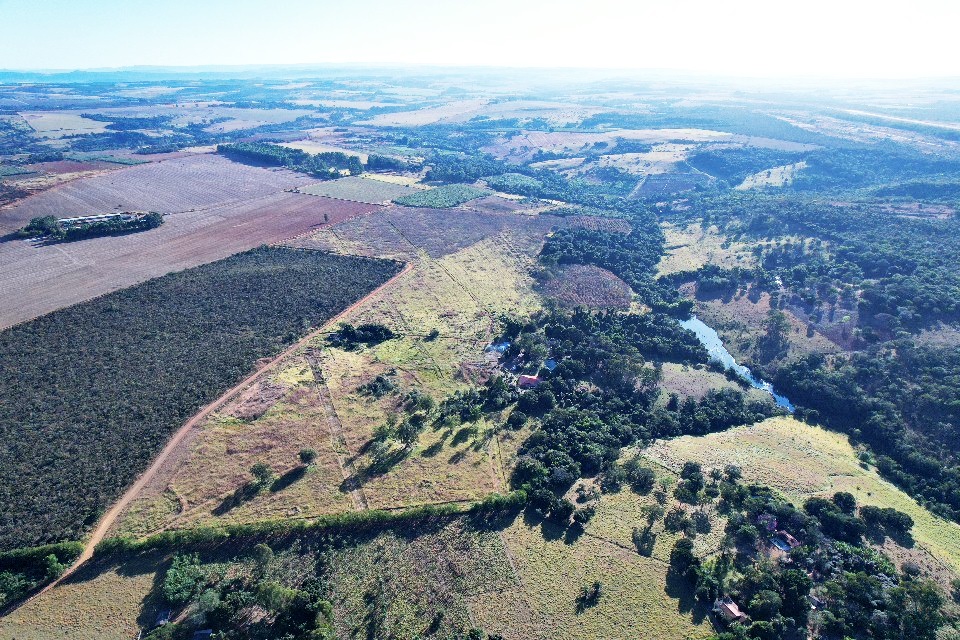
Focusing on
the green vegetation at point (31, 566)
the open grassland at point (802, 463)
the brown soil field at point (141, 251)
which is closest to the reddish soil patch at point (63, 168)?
the brown soil field at point (141, 251)

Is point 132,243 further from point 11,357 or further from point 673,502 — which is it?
point 673,502

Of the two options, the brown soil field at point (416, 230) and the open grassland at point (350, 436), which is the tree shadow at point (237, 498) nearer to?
the open grassland at point (350, 436)

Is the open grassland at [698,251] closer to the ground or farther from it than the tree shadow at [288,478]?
farther from it

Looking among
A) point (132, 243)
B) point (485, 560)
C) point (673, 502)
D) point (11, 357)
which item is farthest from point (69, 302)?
point (673, 502)

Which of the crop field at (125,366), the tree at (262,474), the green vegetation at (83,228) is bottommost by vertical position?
the tree at (262,474)

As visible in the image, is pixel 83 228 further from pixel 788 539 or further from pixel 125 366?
pixel 788 539

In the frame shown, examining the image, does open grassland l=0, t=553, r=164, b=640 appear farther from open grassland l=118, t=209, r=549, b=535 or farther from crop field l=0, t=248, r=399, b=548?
crop field l=0, t=248, r=399, b=548

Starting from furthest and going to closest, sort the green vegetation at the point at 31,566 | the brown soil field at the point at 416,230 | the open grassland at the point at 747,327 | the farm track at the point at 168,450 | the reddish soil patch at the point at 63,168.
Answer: the reddish soil patch at the point at 63,168 < the brown soil field at the point at 416,230 < the open grassland at the point at 747,327 < the farm track at the point at 168,450 < the green vegetation at the point at 31,566
